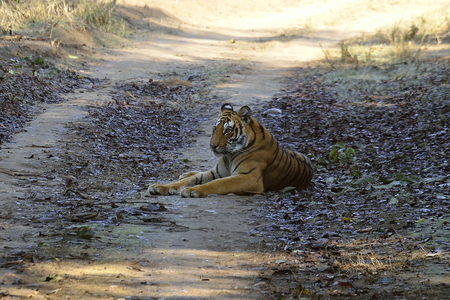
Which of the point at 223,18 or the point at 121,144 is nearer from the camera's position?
the point at 121,144

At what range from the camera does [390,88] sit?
475 inches

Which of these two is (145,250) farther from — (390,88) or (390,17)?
(390,17)

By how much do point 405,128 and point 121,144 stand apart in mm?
5166

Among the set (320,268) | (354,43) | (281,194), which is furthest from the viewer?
(354,43)

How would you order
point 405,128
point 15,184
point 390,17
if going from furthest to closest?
point 390,17
point 405,128
point 15,184

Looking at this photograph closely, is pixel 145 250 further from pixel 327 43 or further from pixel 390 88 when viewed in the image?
pixel 327 43

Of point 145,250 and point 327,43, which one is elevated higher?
point 327,43

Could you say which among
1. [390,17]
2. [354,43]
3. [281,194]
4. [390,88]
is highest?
[390,17]

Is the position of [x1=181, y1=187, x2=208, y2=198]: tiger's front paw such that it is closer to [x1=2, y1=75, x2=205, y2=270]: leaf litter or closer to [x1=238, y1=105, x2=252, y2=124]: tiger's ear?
[x1=2, y1=75, x2=205, y2=270]: leaf litter

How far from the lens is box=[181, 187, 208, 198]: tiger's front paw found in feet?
18.5

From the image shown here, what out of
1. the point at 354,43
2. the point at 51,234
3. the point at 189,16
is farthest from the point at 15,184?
the point at 189,16

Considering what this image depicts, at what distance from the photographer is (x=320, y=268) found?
3.71 metres

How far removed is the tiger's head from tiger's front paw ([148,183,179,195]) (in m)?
0.75

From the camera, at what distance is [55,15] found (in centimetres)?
1557
